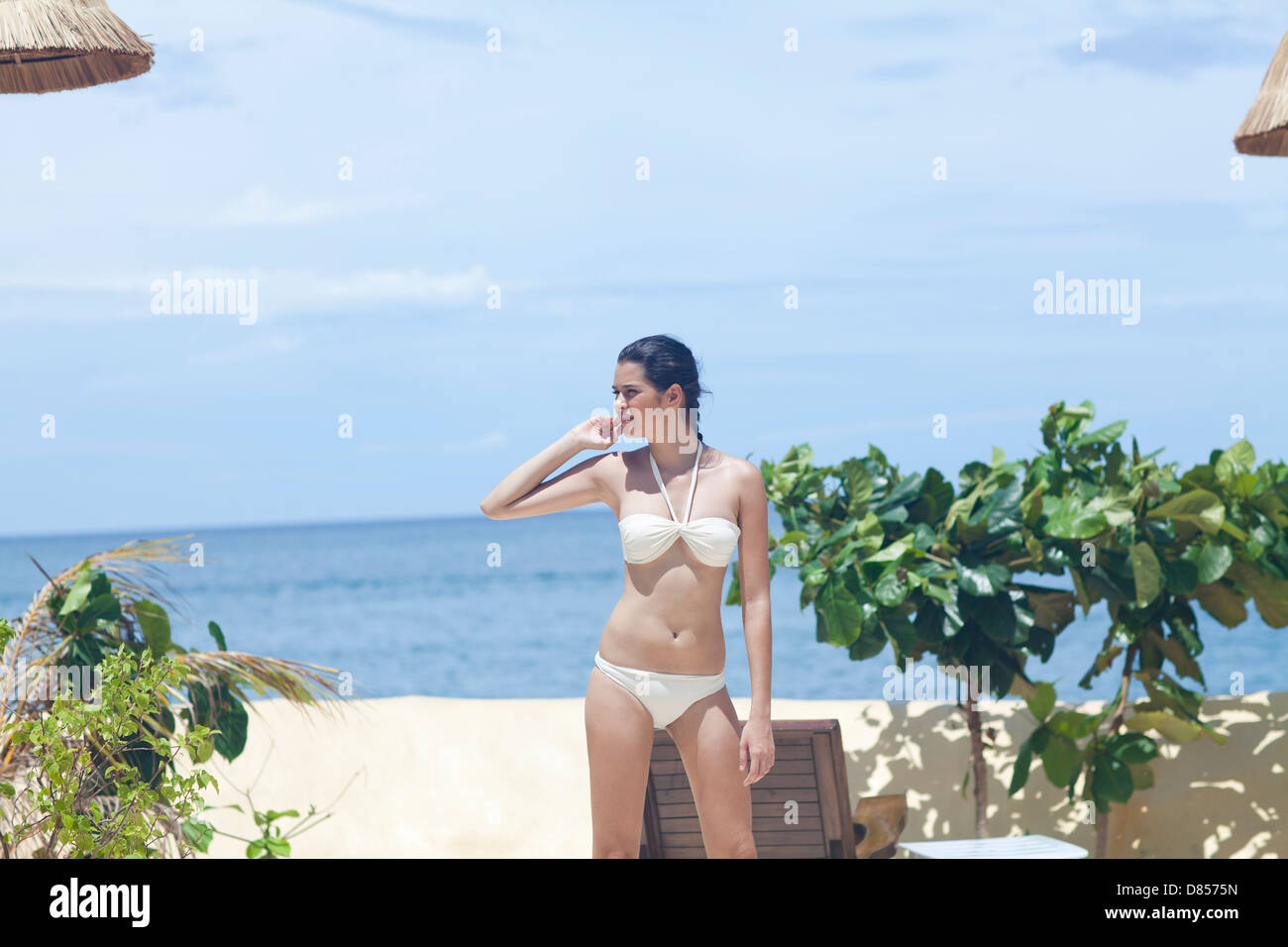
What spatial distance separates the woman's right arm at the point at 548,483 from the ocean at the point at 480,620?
1440 cm

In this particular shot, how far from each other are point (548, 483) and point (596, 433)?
21 cm

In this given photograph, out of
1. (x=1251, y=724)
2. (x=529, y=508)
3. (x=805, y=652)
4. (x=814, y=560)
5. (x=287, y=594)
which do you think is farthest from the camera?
(x=287, y=594)

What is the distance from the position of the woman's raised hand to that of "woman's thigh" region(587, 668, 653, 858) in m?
0.58

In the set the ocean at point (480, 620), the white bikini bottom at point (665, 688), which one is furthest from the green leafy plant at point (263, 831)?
the ocean at point (480, 620)

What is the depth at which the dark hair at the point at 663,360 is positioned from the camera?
10.9ft

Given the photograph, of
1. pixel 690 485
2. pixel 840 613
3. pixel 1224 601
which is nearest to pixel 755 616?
pixel 690 485

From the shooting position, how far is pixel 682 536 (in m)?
3.33

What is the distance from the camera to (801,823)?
477 cm

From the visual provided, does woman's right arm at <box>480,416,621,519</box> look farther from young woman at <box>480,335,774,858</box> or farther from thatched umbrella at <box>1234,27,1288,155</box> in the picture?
thatched umbrella at <box>1234,27,1288,155</box>

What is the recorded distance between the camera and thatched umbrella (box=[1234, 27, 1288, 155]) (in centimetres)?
433

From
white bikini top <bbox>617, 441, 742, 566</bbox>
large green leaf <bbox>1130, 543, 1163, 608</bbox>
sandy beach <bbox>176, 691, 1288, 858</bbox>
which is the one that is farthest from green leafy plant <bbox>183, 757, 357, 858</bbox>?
large green leaf <bbox>1130, 543, 1163, 608</bbox>
